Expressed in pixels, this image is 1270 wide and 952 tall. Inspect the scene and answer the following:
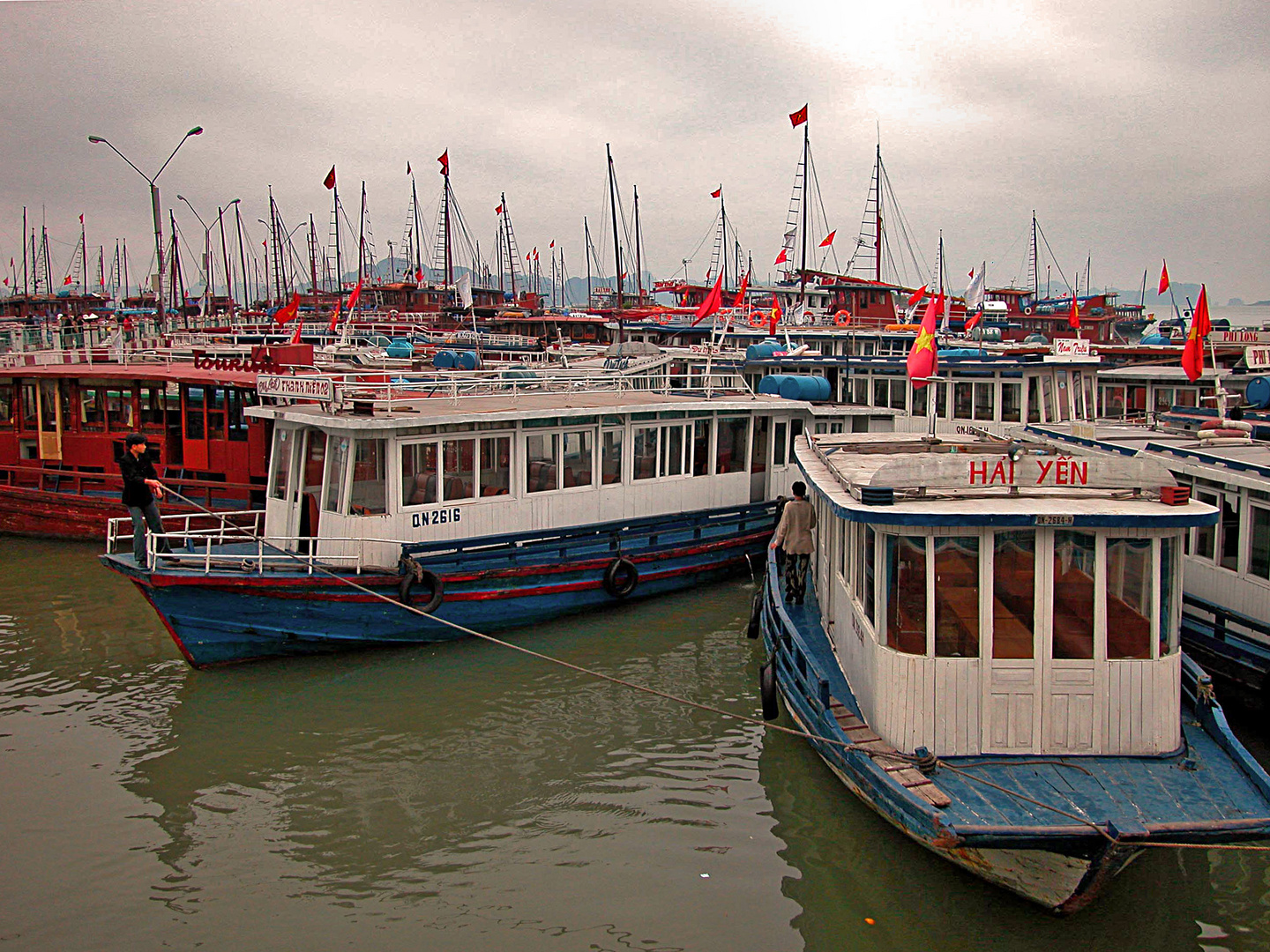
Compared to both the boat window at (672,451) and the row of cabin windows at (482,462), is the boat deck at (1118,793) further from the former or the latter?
the boat window at (672,451)

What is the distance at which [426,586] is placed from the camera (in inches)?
480

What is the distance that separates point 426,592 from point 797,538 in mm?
4943

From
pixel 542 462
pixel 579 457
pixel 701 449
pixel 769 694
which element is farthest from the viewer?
pixel 701 449

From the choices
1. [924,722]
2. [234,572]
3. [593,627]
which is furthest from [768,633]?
[234,572]

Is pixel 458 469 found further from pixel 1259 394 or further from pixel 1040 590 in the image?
pixel 1259 394

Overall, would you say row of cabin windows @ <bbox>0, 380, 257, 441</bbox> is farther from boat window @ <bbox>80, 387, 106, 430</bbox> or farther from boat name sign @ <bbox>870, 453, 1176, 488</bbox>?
boat name sign @ <bbox>870, 453, 1176, 488</bbox>

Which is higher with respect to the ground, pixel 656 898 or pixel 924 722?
pixel 924 722

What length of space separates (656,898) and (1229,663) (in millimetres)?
6648

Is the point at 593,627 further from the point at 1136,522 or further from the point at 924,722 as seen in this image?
the point at 1136,522

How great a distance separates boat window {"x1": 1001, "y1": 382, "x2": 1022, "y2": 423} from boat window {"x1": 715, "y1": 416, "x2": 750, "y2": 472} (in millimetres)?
6497

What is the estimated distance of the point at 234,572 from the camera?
446 inches

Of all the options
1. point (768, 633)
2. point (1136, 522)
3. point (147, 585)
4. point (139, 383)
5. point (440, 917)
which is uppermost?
point (139, 383)

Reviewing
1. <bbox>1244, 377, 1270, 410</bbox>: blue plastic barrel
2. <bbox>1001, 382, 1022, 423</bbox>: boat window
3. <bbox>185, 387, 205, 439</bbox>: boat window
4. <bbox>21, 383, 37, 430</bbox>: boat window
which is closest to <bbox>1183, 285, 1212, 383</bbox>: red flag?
<bbox>1244, 377, 1270, 410</bbox>: blue plastic barrel

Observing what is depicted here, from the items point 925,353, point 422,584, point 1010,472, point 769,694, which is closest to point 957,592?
point 1010,472
